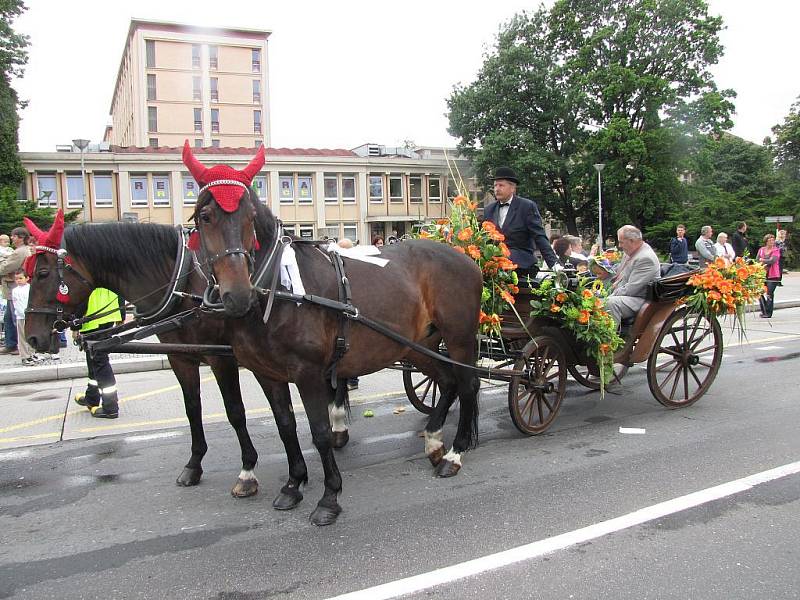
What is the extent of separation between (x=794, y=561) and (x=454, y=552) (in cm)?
176

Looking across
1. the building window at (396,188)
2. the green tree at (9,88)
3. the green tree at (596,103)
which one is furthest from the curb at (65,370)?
the building window at (396,188)

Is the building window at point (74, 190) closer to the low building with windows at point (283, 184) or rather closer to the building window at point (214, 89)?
the low building with windows at point (283, 184)

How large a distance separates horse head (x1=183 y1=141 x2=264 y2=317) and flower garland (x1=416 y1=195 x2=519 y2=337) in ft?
7.64

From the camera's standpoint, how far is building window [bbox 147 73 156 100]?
59.7 m

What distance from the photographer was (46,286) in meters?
4.32

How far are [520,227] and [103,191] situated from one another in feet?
124

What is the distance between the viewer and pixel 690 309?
21.9 feet

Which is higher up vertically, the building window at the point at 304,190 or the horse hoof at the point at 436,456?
the building window at the point at 304,190

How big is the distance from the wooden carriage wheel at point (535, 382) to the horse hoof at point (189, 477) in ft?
8.48

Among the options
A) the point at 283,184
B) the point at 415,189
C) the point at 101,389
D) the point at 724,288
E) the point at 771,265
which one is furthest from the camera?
the point at 415,189

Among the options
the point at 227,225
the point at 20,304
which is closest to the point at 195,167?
the point at 227,225

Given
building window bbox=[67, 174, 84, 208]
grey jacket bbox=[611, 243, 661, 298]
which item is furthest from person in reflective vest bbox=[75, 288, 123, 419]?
building window bbox=[67, 174, 84, 208]

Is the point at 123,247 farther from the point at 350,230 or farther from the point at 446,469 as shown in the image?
the point at 350,230

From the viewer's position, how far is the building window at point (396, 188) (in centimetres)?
4497
